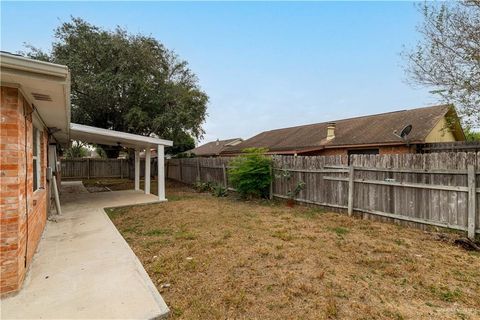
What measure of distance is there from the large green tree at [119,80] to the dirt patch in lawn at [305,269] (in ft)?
32.8

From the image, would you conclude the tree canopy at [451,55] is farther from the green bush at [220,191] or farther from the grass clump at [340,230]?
the green bush at [220,191]

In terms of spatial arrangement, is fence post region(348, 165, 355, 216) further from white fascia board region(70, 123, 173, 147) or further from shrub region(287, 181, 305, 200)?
white fascia board region(70, 123, 173, 147)

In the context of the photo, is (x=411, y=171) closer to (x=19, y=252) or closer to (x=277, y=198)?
(x=277, y=198)

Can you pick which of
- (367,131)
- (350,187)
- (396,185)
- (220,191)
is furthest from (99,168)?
(396,185)

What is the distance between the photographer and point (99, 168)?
21.9 meters

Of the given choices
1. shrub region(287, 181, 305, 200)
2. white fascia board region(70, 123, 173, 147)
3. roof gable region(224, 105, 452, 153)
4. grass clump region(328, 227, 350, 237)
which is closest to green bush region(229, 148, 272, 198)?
shrub region(287, 181, 305, 200)

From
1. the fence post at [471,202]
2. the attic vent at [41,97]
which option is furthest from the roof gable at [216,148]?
the attic vent at [41,97]

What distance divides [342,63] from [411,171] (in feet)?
31.9

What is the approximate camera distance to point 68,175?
21000 millimetres

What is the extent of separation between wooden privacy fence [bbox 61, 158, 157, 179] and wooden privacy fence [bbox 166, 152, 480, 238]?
1547cm

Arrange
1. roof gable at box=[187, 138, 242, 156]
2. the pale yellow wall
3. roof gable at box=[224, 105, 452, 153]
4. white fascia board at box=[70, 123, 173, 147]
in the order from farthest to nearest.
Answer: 1. roof gable at box=[187, 138, 242, 156]
2. roof gable at box=[224, 105, 452, 153]
3. the pale yellow wall
4. white fascia board at box=[70, 123, 173, 147]

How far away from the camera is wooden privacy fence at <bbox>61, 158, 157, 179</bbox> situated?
69.5 ft

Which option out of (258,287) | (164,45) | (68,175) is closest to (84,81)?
(164,45)

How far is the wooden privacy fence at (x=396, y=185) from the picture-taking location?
5316 millimetres
